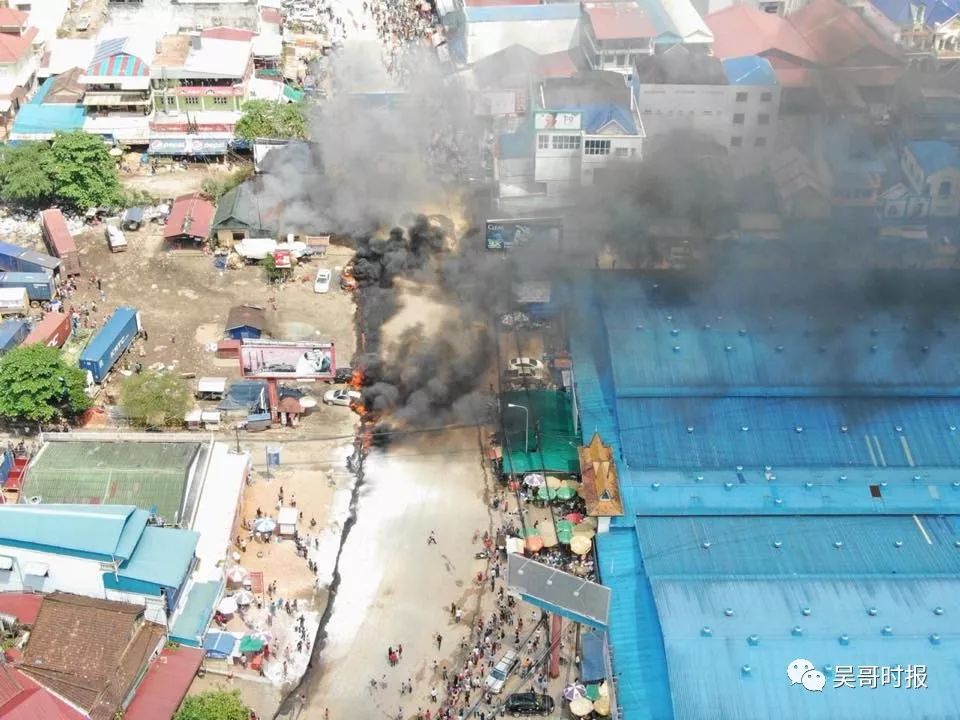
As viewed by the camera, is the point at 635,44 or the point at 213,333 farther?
the point at 635,44

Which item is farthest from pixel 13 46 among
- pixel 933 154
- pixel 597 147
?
pixel 933 154

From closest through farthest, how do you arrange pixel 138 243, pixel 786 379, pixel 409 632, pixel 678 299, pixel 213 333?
pixel 409 632, pixel 786 379, pixel 678 299, pixel 213 333, pixel 138 243

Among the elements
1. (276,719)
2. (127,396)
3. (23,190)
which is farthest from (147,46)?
(276,719)

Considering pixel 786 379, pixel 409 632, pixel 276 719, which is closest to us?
pixel 276 719

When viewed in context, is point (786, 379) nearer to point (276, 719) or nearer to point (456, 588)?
point (456, 588)

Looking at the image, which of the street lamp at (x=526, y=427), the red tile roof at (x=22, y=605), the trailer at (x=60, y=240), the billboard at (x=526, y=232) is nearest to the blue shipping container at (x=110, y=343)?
the trailer at (x=60, y=240)

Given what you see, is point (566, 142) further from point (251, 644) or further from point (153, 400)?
point (251, 644)
